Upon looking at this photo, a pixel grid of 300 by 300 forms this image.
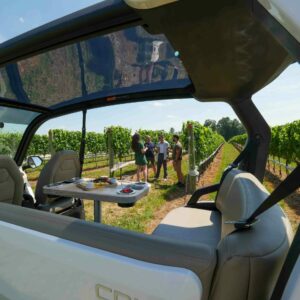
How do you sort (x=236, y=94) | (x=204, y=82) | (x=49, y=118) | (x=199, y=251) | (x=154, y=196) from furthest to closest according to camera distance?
(x=154, y=196)
(x=49, y=118)
(x=236, y=94)
(x=204, y=82)
(x=199, y=251)

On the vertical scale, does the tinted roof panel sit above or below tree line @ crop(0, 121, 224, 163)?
above

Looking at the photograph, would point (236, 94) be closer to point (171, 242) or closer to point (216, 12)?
point (216, 12)

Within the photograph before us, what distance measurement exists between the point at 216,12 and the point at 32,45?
37.9 inches

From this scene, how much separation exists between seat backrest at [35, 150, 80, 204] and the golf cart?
0.76 meters

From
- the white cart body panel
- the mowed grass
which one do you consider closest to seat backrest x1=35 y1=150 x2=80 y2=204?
the mowed grass

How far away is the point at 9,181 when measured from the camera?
2484 mm

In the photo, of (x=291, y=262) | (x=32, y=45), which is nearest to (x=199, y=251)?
(x=291, y=262)

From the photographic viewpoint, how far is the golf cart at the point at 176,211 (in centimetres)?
76

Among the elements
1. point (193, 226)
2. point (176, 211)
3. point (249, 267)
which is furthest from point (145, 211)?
point (249, 267)

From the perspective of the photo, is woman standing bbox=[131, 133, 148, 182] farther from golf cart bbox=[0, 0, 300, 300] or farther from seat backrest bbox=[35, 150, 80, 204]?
golf cart bbox=[0, 0, 300, 300]

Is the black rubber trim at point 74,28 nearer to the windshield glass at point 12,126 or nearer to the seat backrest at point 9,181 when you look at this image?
the seat backrest at point 9,181

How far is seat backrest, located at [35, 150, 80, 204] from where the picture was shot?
11.1ft

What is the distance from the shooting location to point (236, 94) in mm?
2422

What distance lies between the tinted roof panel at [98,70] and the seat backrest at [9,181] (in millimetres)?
830
